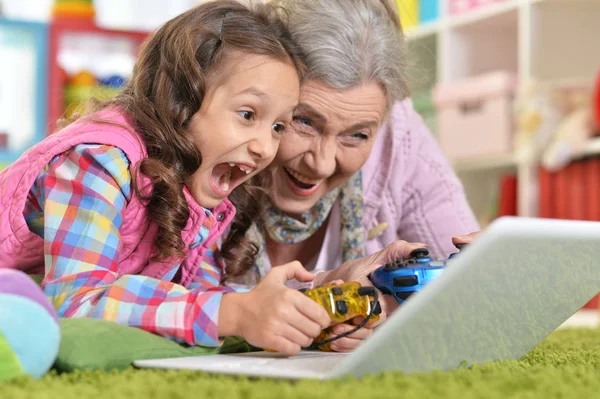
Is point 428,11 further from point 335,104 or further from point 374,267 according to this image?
point 374,267

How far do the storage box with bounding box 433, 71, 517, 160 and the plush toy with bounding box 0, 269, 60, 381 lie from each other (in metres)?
2.40

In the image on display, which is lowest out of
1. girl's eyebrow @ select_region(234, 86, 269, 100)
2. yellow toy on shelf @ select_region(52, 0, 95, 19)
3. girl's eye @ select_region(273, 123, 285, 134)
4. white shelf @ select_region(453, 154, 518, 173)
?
white shelf @ select_region(453, 154, 518, 173)

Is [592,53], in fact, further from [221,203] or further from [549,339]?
Result: [221,203]

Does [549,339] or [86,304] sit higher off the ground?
[86,304]

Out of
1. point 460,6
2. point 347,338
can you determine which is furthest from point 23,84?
point 347,338

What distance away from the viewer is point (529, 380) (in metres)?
0.76

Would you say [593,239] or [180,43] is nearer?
[593,239]

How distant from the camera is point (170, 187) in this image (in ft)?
3.67

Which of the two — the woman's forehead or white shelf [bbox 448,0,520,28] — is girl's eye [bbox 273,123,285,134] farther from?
white shelf [bbox 448,0,520,28]

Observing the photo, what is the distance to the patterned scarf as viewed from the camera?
1.55 m

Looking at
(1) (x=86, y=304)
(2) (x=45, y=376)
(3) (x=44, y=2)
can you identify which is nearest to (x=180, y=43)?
(1) (x=86, y=304)

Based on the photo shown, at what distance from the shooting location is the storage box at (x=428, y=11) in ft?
11.2

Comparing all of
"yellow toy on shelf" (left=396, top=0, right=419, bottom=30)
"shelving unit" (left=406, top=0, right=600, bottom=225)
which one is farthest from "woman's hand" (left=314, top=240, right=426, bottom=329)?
"yellow toy on shelf" (left=396, top=0, right=419, bottom=30)

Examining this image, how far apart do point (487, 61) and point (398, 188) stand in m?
1.87
